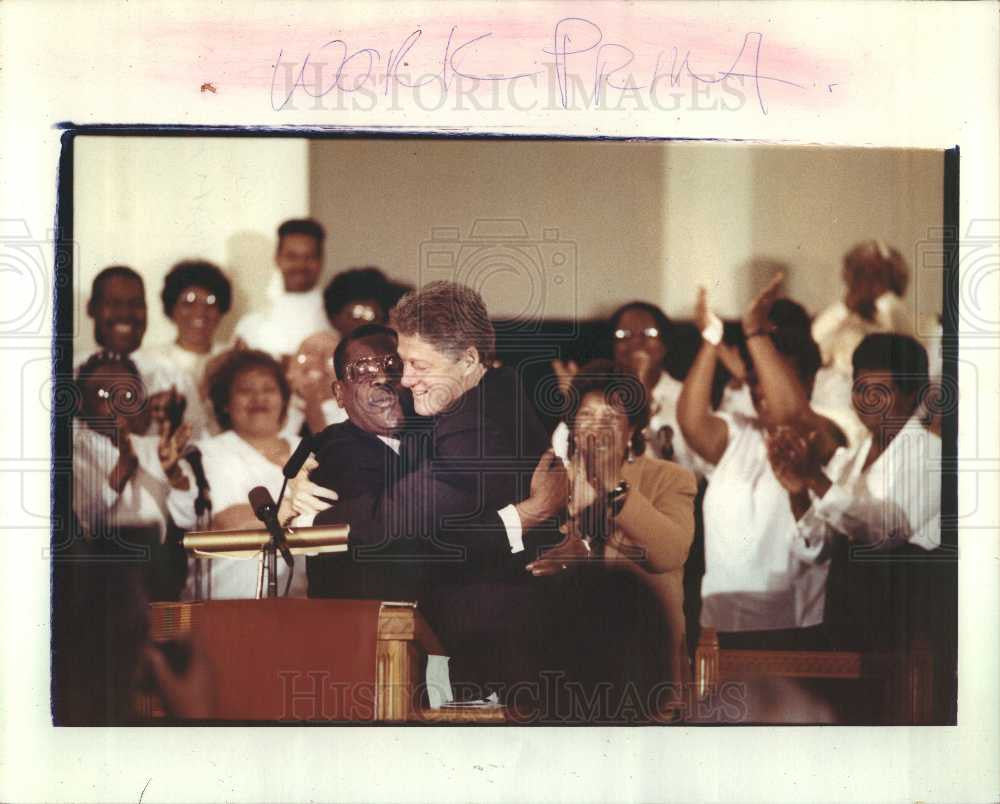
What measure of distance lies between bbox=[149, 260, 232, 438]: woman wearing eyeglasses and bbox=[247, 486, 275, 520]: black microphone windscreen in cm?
18

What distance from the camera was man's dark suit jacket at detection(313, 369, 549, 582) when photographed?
7.80 feet

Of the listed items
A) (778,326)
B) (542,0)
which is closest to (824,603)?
(778,326)

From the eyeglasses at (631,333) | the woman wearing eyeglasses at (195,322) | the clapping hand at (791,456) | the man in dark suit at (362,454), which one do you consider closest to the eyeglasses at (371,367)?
the man in dark suit at (362,454)

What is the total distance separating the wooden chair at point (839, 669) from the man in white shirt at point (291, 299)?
48.8 inches

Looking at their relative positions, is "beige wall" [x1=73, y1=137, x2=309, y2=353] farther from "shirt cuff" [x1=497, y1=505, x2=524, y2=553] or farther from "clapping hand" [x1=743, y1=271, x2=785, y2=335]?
"clapping hand" [x1=743, y1=271, x2=785, y2=335]

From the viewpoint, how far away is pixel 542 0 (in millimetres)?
2438

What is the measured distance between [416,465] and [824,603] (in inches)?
42.2

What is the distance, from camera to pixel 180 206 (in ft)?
7.79

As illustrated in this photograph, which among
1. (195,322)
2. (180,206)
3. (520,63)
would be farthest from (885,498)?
(180,206)

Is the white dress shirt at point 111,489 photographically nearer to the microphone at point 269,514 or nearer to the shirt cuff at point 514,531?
the microphone at point 269,514

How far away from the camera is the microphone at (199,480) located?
93.0 inches

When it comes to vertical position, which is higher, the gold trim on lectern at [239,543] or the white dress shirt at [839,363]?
the white dress shirt at [839,363]

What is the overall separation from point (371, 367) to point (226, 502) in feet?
1.59

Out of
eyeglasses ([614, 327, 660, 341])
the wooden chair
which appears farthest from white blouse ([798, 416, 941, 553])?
eyeglasses ([614, 327, 660, 341])
